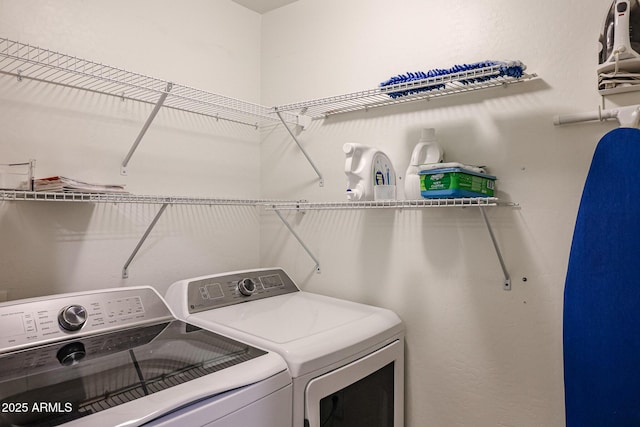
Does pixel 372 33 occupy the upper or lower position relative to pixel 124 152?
upper

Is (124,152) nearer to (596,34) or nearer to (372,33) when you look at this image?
(372,33)

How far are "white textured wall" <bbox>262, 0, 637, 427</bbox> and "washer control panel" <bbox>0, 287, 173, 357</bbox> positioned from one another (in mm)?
884

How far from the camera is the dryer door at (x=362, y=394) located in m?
1.24

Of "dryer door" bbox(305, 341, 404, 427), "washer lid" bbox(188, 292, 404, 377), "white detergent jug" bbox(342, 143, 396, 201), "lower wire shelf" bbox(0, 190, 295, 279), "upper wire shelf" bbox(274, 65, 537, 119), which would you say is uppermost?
"upper wire shelf" bbox(274, 65, 537, 119)

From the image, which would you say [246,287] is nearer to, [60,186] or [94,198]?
[94,198]

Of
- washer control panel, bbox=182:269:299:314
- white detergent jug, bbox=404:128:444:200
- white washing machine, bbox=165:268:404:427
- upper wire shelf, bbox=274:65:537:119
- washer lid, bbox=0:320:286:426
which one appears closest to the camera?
washer lid, bbox=0:320:286:426

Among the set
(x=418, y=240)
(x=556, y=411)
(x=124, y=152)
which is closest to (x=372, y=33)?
(x=418, y=240)

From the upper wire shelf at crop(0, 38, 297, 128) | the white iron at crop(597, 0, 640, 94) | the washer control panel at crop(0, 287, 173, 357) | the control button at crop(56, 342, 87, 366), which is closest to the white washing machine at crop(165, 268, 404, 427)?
the washer control panel at crop(0, 287, 173, 357)

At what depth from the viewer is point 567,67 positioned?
4.53 ft

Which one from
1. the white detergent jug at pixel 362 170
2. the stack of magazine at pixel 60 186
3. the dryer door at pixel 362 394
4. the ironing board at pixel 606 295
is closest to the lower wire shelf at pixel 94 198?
the stack of magazine at pixel 60 186

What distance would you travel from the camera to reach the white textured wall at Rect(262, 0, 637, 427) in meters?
1.40

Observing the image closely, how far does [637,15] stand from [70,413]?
185 centimetres

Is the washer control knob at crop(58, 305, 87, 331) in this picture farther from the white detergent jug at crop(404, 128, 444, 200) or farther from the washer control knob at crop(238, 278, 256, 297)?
the white detergent jug at crop(404, 128, 444, 200)

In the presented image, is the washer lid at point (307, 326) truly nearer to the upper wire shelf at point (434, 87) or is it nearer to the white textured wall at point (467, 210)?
the white textured wall at point (467, 210)
